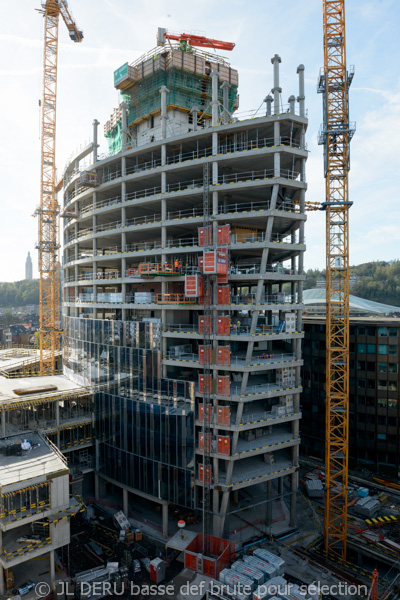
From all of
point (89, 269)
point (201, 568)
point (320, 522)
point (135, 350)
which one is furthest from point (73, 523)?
point (89, 269)

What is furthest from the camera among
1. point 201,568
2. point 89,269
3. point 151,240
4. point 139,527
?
point 89,269

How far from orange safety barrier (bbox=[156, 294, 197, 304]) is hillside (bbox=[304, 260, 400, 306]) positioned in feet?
412

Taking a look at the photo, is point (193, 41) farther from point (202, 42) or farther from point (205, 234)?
point (205, 234)

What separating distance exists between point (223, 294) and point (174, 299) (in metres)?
6.64

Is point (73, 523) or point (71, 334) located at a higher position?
point (71, 334)

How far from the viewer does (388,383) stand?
51656mm

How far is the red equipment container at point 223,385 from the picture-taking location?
32500 millimetres

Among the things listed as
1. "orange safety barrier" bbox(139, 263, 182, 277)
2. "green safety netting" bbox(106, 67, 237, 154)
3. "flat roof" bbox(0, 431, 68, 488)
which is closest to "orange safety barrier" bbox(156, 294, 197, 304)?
"orange safety barrier" bbox(139, 263, 182, 277)

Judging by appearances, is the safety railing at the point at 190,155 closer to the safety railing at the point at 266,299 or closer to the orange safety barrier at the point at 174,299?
the orange safety barrier at the point at 174,299

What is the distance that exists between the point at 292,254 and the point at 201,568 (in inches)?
1243

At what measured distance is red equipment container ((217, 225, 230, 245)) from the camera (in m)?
32.9

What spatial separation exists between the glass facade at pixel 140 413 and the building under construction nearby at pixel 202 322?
0.43ft

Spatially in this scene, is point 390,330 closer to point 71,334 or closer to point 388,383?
point 388,383

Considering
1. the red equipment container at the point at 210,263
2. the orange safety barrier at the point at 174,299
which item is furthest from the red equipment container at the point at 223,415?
the red equipment container at the point at 210,263
